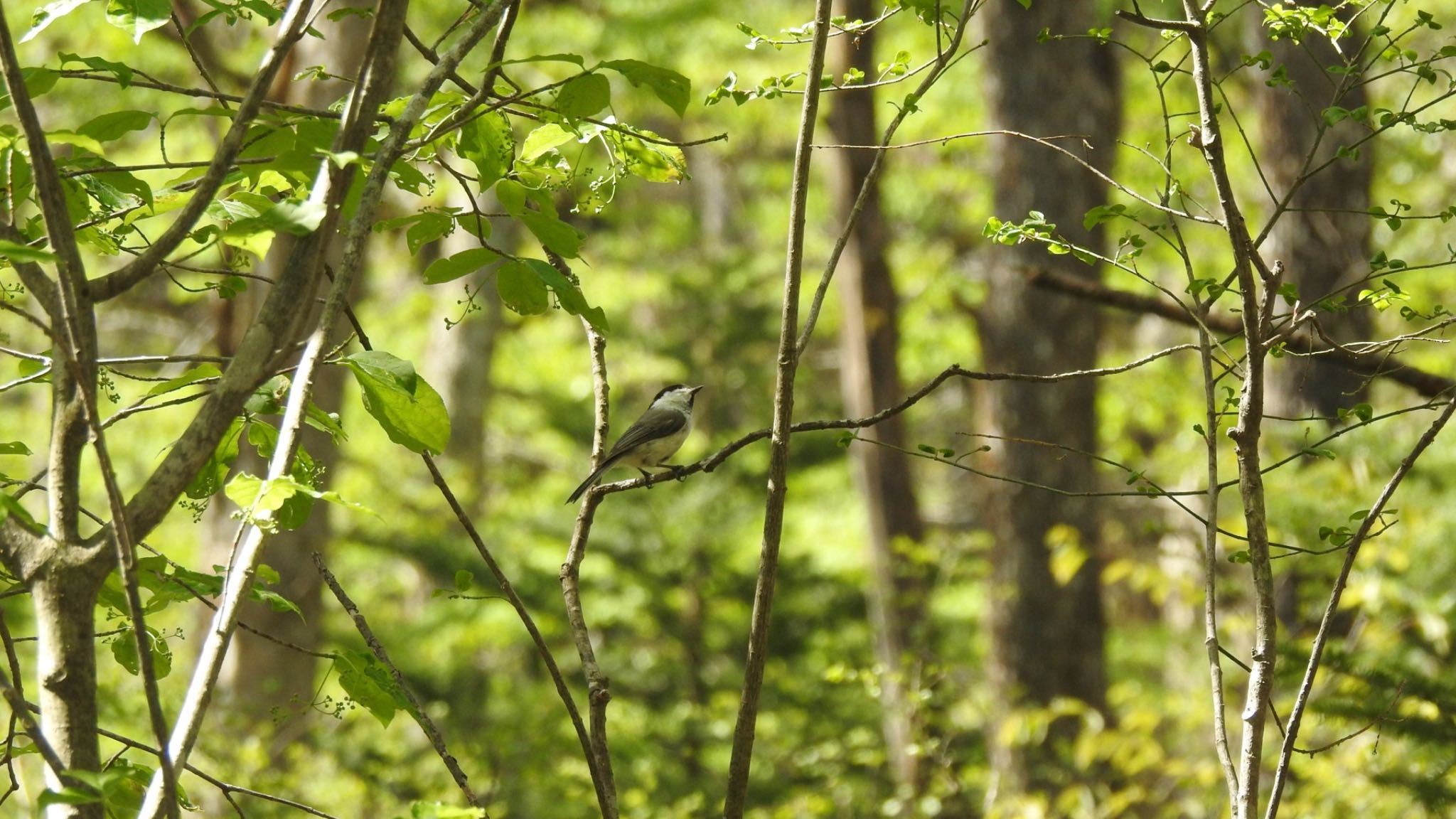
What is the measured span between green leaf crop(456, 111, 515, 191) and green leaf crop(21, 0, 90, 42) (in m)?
0.52

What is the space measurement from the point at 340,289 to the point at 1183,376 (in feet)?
44.0

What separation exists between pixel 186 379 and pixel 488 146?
0.54 metres

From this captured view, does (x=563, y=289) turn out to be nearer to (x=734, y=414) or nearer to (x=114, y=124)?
(x=114, y=124)

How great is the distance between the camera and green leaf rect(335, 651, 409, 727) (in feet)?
5.59

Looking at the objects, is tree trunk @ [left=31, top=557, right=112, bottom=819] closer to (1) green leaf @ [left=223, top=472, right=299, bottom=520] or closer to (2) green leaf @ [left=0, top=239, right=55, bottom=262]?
(1) green leaf @ [left=223, top=472, right=299, bottom=520]

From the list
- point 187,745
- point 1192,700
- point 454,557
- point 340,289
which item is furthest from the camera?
point 454,557

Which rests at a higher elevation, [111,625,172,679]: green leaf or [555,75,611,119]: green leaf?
→ [555,75,611,119]: green leaf

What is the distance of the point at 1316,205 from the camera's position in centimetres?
799

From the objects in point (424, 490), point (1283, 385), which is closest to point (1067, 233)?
point (1283, 385)

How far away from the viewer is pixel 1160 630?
47.8 ft

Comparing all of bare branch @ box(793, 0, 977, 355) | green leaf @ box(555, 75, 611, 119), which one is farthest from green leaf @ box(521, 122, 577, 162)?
bare branch @ box(793, 0, 977, 355)

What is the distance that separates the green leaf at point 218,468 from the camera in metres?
1.76

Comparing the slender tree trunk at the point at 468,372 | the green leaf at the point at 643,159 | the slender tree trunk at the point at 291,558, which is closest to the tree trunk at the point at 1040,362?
the slender tree trunk at the point at 291,558

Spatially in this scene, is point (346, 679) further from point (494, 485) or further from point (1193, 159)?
point (494, 485)
